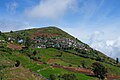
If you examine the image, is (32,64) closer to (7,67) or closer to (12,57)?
(12,57)

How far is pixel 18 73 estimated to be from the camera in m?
107

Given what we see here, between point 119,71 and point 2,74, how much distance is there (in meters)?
107

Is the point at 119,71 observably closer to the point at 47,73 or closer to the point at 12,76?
the point at 47,73

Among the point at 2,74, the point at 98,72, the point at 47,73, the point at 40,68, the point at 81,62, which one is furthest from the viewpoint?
the point at 81,62

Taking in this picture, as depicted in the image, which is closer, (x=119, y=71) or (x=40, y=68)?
(x=40, y=68)

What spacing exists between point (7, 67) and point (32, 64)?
3102 cm

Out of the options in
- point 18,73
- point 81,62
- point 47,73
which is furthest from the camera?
point 81,62

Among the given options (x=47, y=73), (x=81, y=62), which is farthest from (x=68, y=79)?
(x=81, y=62)


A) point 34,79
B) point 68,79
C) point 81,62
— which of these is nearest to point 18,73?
point 34,79

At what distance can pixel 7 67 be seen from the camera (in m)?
114

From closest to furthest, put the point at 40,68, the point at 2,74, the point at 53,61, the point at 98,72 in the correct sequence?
the point at 2,74, the point at 40,68, the point at 98,72, the point at 53,61

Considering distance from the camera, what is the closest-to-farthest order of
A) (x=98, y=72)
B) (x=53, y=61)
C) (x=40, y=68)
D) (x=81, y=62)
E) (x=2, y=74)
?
(x=2, y=74) → (x=40, y=68) → (x=98, y=72) → (x=53, y=61) → (x=81, y=62)

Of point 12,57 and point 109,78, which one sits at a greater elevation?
point 12,57

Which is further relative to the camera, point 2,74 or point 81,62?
point 81,62
